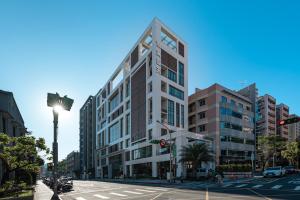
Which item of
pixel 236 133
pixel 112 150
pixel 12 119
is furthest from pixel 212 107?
pixel 12 119

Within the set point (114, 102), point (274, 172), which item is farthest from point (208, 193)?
point (114, 102)

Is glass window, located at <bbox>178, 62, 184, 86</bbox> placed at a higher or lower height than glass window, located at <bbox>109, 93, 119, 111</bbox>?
higher

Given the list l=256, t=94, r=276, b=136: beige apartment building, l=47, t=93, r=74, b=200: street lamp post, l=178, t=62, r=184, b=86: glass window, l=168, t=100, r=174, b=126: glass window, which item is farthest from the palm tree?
l=256, t=94, r=276, b=136: beige apartment building

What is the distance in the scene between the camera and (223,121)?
82562 millimetres

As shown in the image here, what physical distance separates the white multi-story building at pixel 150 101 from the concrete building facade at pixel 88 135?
1808 inches

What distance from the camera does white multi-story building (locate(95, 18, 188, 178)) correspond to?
229 ft

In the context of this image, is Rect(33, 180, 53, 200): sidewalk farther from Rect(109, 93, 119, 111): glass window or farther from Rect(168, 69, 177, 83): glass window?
Rect(109, 93, 119, 111): glass window

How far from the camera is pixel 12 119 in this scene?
37.3 meters

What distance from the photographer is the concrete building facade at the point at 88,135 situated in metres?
144

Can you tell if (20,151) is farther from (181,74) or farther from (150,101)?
(181,74)

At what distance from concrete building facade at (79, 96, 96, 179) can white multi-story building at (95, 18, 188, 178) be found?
151ft

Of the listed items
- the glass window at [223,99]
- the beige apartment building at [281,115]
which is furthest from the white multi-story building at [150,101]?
the beige apartment building at [281,115]

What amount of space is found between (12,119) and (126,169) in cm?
5250

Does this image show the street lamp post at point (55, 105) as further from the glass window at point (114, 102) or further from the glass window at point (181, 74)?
the glass window at point (114, 102)
